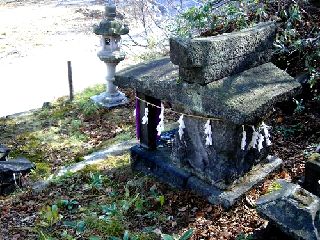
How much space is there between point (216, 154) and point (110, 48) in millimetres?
6440

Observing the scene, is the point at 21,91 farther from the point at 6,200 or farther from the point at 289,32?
the point at 289,32

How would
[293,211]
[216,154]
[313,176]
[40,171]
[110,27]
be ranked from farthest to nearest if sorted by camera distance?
[110,27] < [40,171] < [216,154] < [313,176] < [293,211]

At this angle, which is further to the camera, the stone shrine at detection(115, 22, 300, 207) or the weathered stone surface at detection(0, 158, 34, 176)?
the weathered stone surface at detection(0, 158, 34, 176)

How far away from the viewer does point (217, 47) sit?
418 centimetres

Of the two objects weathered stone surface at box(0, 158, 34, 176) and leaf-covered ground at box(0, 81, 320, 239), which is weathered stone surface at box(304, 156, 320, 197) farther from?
weathered stone surface at box(0, 158, 34, 176)

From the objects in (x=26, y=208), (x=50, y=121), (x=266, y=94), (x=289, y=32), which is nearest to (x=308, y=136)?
(x=289, y=32)

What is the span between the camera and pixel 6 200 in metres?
6.09

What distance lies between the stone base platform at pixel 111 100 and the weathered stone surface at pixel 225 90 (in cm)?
549

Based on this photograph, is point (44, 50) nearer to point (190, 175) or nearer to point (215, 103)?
point (190, 175)

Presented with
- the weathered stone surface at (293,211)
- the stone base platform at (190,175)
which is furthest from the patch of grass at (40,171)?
the weathered stone surface at (293,211)

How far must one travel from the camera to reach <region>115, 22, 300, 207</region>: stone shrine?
160 inches

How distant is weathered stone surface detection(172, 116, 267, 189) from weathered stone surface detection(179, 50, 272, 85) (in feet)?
1.90

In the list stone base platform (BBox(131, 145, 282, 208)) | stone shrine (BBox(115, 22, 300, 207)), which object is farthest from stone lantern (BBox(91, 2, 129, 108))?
stone shrine (BBox(115, 22, 300, 207))

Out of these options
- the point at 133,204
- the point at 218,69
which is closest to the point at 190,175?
the point at 133,204
